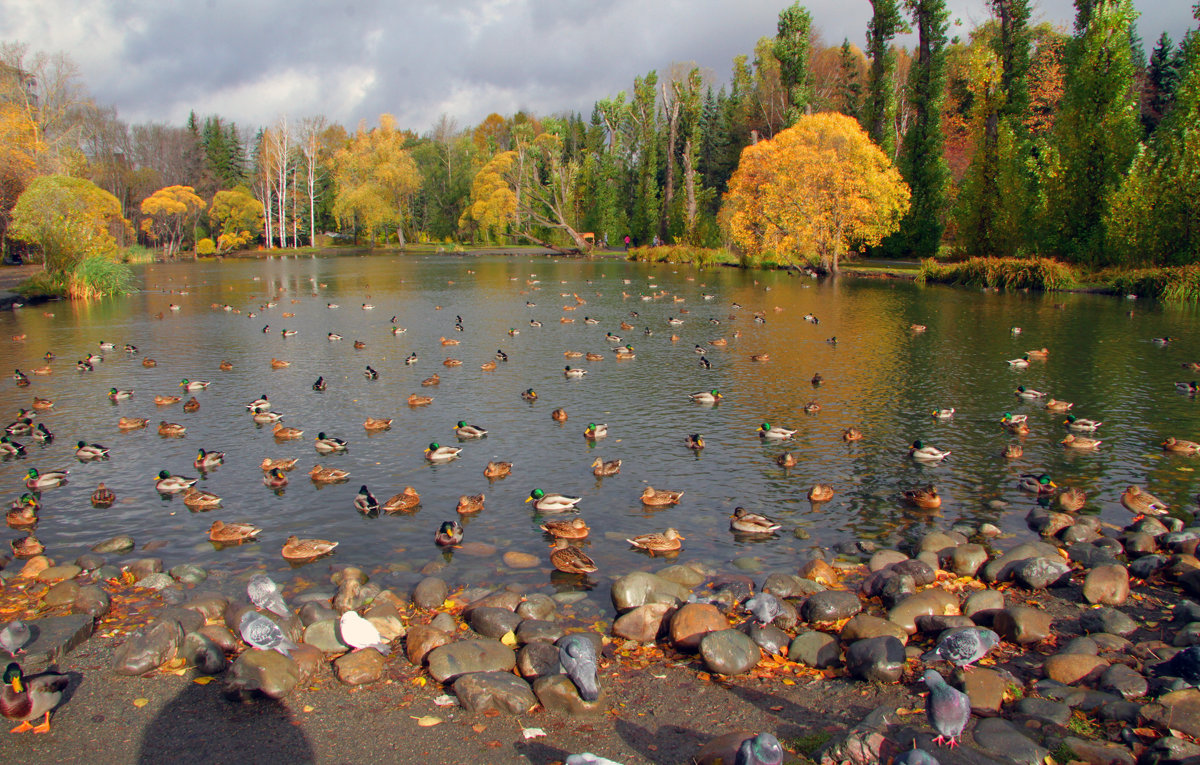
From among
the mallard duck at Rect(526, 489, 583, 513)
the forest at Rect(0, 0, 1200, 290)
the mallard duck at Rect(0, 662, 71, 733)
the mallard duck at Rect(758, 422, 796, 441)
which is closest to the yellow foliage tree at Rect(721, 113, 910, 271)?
the forest at Rect(0, 0, 1200, 290)

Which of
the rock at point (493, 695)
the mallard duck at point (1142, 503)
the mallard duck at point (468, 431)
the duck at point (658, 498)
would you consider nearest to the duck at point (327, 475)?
the mallard duck at point (468, 431)

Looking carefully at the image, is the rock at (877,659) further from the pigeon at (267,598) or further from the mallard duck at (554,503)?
the pigeon at (267,598)

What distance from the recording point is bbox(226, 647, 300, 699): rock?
822 centimetres

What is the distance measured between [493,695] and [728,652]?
9.45ft

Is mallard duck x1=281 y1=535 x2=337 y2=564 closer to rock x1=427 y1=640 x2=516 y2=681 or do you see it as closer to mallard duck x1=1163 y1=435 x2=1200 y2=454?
rock x1=427 y1=640 x2=516 y2=681

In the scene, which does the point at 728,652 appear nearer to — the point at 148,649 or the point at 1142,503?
the point at 148,649

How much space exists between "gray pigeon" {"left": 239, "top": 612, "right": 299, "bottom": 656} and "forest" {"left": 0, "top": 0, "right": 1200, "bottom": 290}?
5204 cm

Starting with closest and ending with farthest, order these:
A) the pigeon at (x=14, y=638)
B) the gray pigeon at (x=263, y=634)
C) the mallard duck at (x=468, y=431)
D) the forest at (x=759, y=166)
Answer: the pigeon at (x=14, y=638), the gray pigeon at (x=263, y=634), the mallard duck at (x=468, y=431), the forest at (x=759, y=166)

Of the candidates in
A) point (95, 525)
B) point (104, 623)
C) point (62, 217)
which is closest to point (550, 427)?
point (95, 525)

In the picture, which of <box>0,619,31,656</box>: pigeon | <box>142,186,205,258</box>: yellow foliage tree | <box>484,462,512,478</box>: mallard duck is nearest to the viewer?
<box>0,619,31,656</box>: pigeon

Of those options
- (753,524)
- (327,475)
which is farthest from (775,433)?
(327,475)

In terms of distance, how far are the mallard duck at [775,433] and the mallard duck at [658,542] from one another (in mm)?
7335

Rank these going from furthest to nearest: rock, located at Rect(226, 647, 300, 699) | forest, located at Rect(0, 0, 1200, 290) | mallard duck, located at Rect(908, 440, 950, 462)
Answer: forest, located at Rect(0, 0, 1200, 290) < mallard duck, located at Rect(908, 440, 950, 462) < rock, located at Rect(226, 647, 300, 699)

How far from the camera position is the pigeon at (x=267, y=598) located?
10.1 meters
